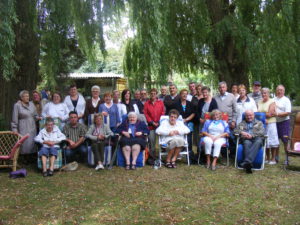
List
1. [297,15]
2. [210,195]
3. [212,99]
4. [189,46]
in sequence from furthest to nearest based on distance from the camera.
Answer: [189,46], [297,15], [212,99], [210,195]

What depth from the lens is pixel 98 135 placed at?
6.44 meters

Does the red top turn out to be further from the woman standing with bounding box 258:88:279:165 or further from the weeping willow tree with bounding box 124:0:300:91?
the woman standing with bounding box 258:88:279:165

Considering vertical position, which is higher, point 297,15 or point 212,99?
point 297,15

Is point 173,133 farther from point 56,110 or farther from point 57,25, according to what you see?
point 57,25

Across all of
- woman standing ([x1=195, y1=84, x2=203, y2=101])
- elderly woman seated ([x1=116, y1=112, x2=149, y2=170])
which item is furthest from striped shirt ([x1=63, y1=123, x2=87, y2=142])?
woman standing ([x1=195, y1=84, x2=203, y2=101])

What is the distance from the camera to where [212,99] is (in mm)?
6574

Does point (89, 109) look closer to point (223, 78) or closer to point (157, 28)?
point (157, 28)

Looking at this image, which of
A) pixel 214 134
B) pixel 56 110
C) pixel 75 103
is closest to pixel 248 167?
pixel 214 134

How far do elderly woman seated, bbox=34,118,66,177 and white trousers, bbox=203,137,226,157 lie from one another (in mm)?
2527

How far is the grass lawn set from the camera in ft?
12.3

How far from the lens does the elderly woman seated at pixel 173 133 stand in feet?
20.9

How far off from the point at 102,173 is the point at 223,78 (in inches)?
167

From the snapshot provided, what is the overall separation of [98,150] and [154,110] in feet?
4.32

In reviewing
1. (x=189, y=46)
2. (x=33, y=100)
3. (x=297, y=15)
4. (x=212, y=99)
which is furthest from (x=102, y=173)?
(x=297, y=15)
